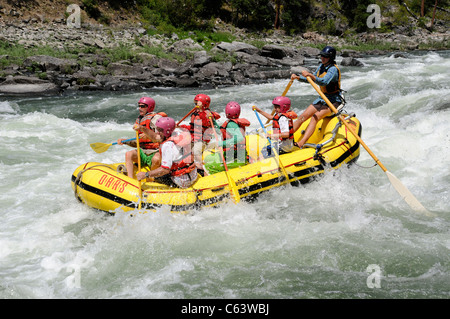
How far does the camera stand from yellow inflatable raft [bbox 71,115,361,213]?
534 cm

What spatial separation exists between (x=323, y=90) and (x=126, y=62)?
13.1 metres

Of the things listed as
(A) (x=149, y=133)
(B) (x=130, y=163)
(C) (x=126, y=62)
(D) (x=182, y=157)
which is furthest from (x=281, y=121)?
(C) (x=126, y=62)

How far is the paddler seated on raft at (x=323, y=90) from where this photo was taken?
20.8ft

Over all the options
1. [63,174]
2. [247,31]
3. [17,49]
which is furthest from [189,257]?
[247,31]

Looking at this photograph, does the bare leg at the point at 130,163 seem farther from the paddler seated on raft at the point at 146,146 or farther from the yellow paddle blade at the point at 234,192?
the yellow paddle blade at the point at 234,192

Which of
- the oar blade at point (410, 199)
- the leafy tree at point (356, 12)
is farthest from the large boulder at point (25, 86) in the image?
the leafy tree at point (356, 12)

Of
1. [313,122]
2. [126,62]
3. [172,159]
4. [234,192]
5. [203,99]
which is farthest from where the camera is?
[126,62]

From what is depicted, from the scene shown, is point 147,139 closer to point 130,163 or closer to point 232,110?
point 130,163

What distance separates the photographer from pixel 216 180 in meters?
5.55

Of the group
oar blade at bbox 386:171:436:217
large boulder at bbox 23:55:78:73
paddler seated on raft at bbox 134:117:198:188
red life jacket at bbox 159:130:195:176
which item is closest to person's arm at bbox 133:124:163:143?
paddler seated on raft at bbox 134:117:198:188

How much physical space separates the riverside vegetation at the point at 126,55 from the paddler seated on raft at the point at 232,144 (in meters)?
10.6
